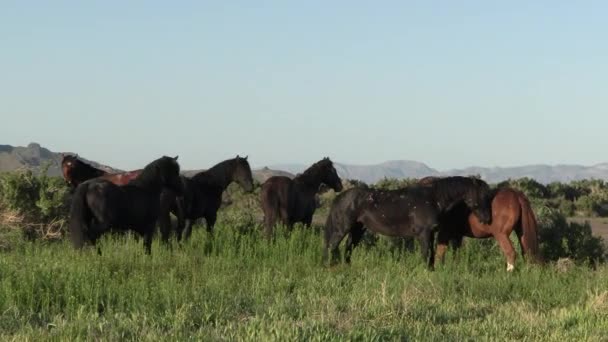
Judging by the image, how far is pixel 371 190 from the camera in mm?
12930

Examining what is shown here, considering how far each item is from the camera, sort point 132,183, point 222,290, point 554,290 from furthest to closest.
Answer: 1. point 132,183
2. point 554,290
3. point 222,290

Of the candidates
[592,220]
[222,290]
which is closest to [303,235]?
[222,290]

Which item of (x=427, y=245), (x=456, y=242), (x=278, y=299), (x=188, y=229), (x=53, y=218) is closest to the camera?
(x=278, y=299)

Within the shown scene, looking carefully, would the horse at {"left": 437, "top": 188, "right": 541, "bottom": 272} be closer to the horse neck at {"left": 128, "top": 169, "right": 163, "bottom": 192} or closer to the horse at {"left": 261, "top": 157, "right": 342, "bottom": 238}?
the horse at {"left": 261, "top": 157, "right": 342, "bottom": 238}

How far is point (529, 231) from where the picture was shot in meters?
12.6

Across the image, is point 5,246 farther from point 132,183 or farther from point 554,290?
point 554,290

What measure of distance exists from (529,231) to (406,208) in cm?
203

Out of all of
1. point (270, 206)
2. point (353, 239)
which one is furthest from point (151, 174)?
point (270, 206)

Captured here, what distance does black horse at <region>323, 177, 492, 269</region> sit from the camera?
12.4 metres

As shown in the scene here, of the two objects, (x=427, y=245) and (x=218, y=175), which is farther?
(x=218, y=175)

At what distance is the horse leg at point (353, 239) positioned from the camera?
42.3 feet

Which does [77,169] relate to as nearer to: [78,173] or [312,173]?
[78,173]

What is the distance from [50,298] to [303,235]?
6334mm

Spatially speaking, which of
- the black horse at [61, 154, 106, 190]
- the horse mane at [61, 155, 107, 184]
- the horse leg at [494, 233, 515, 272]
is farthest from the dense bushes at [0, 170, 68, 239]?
the horse leg at [494, 233, 515, 272]
